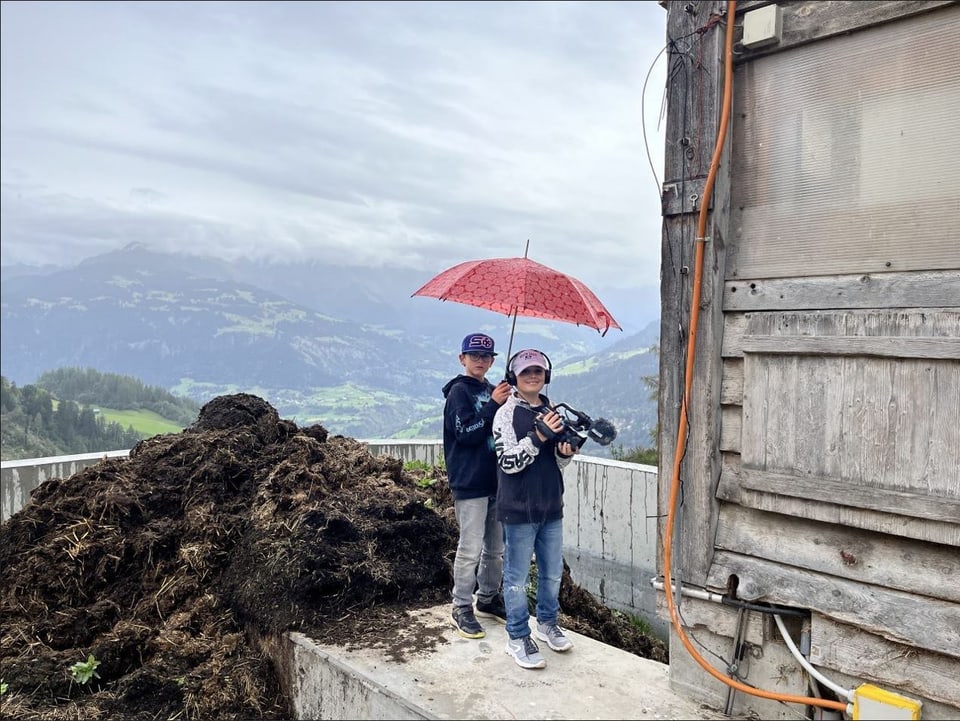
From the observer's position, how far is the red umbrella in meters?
4.30

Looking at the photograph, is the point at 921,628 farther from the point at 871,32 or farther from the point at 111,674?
the point at 111,674

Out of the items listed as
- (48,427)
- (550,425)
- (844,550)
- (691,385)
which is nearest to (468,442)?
(550,425)

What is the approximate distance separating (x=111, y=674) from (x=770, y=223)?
16.2 feet

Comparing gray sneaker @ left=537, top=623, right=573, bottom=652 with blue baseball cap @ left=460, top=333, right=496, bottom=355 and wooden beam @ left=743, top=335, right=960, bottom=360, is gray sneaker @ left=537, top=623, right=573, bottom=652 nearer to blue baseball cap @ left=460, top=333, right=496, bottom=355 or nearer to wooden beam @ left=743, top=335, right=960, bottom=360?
blue baseball cap @ left=460, top=333, right=496, bottom=355

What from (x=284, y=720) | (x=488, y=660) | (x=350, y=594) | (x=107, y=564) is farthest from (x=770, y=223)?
(x=107, y=564)

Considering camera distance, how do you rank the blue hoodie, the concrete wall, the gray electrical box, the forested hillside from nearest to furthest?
1. the gray electrical box
2. the blue hoodie
3. the concrete wall
4. the forested hillside

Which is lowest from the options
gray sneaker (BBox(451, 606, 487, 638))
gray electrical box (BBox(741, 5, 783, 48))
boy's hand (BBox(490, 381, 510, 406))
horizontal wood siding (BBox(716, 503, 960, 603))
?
gray sneaker (BBox(451, 606, 487, 638))

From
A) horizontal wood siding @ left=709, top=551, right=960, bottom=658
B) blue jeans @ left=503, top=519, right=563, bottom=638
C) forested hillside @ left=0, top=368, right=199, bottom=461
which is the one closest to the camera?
horizontal wood siding @ left=709, top=551, right=960, bottom=658

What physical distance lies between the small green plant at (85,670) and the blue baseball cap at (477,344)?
126 inches

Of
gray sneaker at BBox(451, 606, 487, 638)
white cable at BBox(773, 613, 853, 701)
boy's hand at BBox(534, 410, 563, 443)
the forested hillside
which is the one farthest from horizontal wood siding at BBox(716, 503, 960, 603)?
the forested hillside

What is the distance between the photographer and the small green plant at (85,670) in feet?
14.7

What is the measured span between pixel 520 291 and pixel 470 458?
1093 mm

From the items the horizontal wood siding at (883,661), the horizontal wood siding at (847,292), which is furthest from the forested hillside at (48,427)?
the horizontal wood siding at (883,661)

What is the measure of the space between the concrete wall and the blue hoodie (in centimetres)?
488
